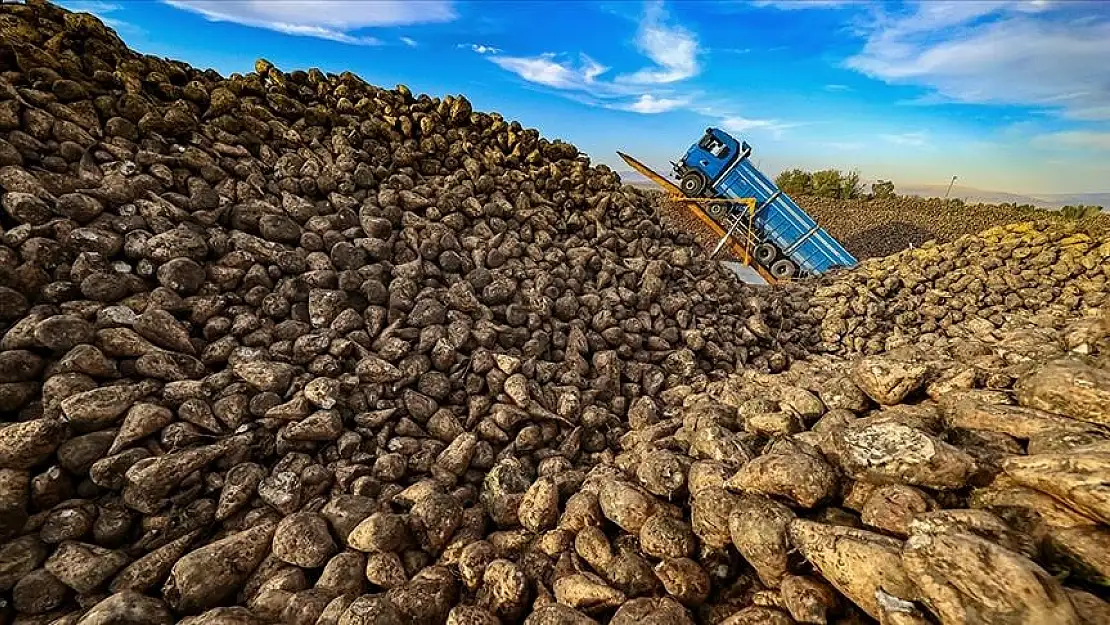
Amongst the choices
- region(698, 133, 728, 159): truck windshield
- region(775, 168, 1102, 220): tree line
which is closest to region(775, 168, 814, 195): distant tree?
region(775, 168, 1102, 220): tree line

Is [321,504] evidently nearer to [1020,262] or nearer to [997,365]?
[997,365]

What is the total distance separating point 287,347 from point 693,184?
359 inches

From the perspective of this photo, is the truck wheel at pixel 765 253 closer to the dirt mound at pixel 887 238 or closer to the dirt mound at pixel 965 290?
the dirt mound at pixel 965 290

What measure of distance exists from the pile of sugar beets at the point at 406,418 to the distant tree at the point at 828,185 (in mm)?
21802

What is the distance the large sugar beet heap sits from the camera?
248cm

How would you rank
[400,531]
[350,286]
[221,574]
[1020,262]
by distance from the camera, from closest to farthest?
[221,574]
[400,531]
[350,286]
[1020,262]

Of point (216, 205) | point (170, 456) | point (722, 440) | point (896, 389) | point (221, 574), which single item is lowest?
point (221, 574)

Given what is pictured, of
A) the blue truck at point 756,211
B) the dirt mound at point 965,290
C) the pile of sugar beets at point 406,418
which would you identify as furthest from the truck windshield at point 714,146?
the pile of sugar beets at point 406,418

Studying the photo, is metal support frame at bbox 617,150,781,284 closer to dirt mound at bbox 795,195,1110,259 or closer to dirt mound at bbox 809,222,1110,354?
dirt mound at bbox 809,222,1110,354

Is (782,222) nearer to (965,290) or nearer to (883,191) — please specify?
(965,290)

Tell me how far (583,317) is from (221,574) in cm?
330

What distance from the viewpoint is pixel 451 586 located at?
2.41 metres

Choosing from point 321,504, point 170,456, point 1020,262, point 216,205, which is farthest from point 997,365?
point 1020,262

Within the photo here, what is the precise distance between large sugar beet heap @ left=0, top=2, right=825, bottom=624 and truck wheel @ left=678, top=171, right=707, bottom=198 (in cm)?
538
